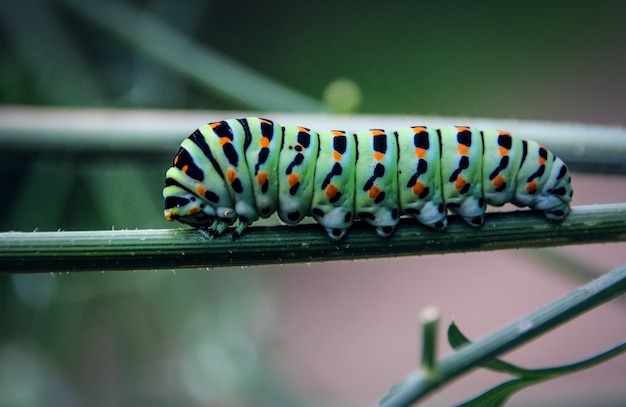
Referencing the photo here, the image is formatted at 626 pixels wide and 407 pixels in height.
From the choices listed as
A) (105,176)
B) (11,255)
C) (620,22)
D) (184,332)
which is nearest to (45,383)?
(184,332)

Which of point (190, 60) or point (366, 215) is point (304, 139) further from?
point (190, 60)

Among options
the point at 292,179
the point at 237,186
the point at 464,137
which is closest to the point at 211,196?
the point at 237,186

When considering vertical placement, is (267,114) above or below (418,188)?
above

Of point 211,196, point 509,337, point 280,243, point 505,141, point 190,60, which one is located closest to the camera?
point 509,337

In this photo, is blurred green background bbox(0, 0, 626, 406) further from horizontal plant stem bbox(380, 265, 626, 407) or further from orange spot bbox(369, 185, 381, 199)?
horizontal plant stem bbox(380, 265, 626, 407)

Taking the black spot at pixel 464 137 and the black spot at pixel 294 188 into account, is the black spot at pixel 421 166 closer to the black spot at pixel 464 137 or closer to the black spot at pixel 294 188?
the black spot at pixel 464 137

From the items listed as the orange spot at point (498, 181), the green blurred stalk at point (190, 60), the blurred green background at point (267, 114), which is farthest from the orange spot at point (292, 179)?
the green blurred stalk at point (190, 60)

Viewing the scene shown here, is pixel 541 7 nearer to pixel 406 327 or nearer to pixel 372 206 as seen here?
pixel 406 327
